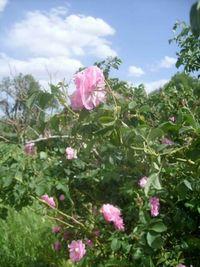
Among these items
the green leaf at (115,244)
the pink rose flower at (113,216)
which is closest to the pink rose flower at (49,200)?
the pink rose flower at (113,216)

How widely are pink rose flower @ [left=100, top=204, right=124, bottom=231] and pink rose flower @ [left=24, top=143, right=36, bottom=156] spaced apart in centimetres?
62

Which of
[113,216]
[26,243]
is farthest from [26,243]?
[113,216]

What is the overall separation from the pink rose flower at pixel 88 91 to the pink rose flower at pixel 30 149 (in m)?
1.22

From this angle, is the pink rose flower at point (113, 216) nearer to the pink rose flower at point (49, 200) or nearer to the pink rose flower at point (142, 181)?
the pink rose flower at point (142, 181)

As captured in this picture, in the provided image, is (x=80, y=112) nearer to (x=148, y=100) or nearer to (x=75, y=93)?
(x=75, y=93)

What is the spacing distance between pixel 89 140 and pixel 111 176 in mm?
578

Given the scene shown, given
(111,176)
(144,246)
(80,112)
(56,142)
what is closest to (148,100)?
(56,142)

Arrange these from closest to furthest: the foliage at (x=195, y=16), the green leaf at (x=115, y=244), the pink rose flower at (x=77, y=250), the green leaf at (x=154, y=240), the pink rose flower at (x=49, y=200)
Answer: the foliage at (x=195, y=16) < the green leaf at (x=154, y=240) < the green leaf at (x=115, y=244) < the pink rose flower at (x=77, y=250) < the pink rose flower at (x=49, y=200)

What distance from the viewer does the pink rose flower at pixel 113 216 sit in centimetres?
204

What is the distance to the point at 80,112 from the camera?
4.19ft

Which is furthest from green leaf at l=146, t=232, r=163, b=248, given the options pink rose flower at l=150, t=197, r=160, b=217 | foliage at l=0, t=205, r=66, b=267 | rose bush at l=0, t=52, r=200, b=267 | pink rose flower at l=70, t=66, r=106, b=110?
foliage at l=0, t=205, r=66, b=267

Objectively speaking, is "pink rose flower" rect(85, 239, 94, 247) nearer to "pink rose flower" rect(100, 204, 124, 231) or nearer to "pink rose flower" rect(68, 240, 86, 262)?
"pink rose flower" rect(68, 240, 86, 262)

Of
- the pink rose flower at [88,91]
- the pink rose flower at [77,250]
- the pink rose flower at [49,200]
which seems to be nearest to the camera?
the pink rose flower at [88,91]

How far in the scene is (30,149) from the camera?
248 cm
